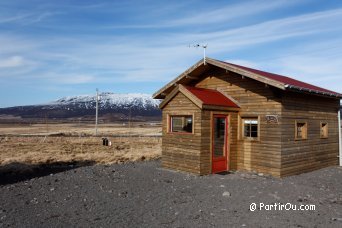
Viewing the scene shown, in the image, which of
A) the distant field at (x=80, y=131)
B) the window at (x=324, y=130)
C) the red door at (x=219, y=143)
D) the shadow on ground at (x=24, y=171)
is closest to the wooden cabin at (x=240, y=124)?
the red door at (x=219, y=143)

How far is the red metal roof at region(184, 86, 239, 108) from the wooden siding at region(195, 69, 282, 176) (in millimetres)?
384

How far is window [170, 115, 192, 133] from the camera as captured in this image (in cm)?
1434

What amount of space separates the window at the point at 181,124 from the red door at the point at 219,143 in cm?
106

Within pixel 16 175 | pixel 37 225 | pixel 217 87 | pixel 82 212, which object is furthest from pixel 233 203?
pixel 16 175

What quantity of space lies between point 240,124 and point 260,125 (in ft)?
3.34

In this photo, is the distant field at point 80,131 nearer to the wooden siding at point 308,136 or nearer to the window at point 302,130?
the wooden siding at point 308,136

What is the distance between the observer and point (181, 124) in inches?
579

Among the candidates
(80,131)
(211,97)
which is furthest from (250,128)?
(80,131)

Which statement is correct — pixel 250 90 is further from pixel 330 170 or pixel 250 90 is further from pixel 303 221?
pixel 303 221

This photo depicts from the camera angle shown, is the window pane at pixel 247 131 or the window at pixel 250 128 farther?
the window pane at pixel 247 131

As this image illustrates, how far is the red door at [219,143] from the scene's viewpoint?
14.0 meters

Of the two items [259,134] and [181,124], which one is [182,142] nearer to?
[181,124]

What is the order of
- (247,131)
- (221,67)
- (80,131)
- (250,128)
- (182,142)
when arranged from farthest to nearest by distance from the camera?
(80,131) → (247,131) → (250,128) → (221,67) → (182,142)

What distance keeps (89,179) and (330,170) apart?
10.7m
